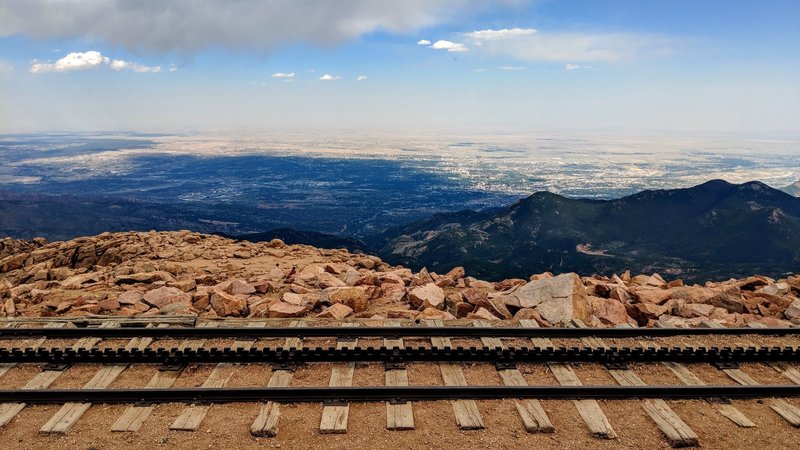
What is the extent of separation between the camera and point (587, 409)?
26.8 ft

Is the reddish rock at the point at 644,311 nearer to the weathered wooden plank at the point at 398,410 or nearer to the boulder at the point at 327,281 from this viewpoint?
the weathered wooden plank at the point at 398,410

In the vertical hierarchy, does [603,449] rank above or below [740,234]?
above

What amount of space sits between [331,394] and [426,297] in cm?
540

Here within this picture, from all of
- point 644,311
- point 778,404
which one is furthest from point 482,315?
point 778,404

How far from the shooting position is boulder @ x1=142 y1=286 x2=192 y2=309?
1292 cm

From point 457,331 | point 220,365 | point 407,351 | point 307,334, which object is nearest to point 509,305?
point 457,331

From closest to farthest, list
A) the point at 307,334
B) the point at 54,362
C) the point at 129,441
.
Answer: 1. the point at 129,441
2. the point at 54,362
3. the point at 307,334

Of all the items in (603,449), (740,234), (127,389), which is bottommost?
(740,234)

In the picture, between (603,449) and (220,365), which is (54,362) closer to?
(220,365)

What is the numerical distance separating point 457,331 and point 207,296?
7002 millimetres

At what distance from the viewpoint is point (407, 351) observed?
9.55m

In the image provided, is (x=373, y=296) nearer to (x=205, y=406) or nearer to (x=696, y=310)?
(x=205, y=406)

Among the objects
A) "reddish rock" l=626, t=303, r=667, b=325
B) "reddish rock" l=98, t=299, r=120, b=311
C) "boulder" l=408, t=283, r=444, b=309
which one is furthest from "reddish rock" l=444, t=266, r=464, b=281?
"reddish rock" l=98, t=299, r=120, b=311

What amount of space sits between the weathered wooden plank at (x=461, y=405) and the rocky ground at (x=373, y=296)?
2.63m
